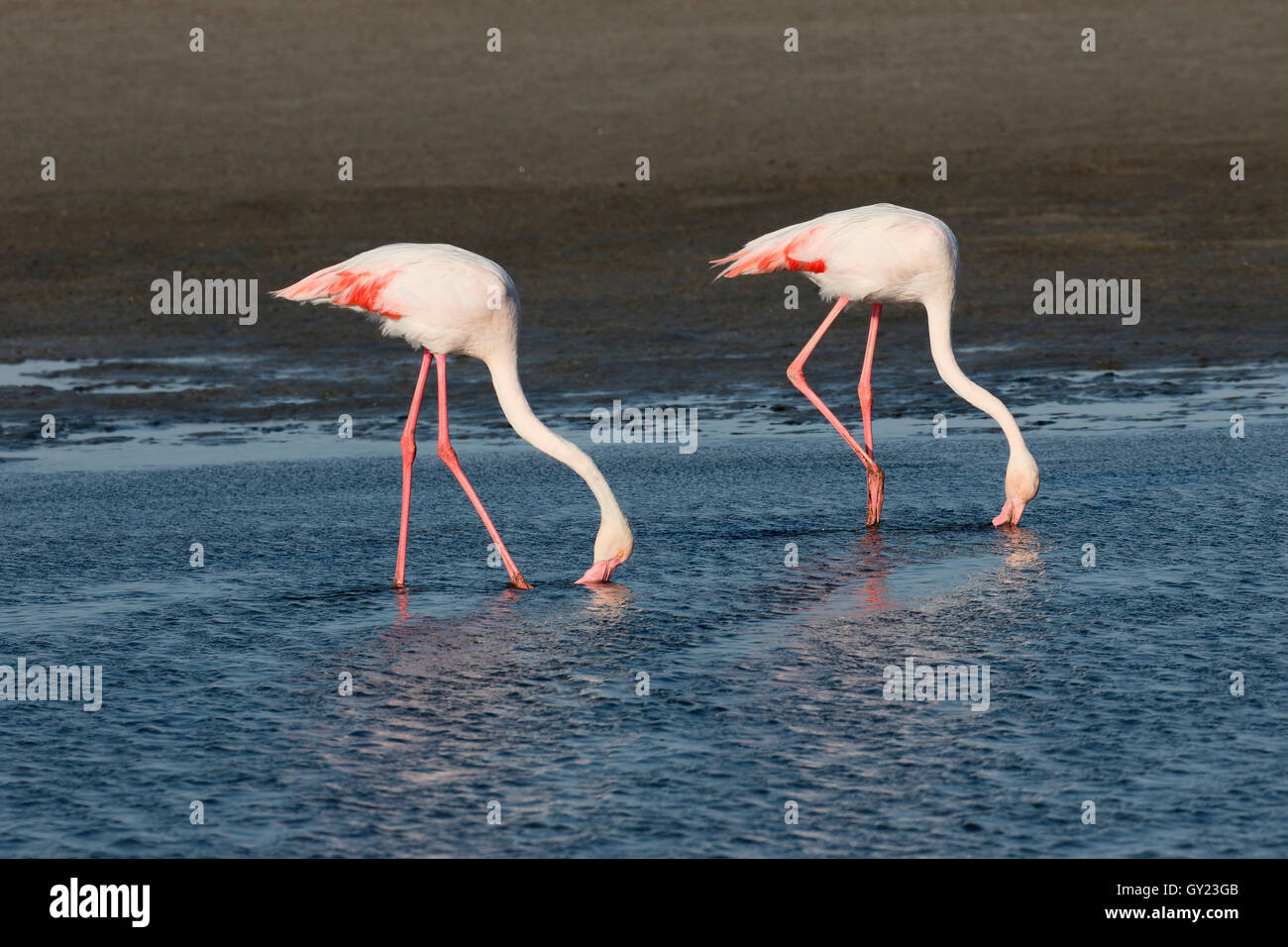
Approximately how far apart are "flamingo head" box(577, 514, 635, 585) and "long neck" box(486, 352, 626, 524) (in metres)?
0.16

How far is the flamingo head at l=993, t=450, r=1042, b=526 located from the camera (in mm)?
8320

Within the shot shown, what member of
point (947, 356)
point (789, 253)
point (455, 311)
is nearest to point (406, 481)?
point (455, 311)

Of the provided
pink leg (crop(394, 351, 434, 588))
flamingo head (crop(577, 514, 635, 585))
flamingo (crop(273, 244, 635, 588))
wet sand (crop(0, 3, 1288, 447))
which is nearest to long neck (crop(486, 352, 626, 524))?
flamingo (crop(273, 244, 635, 588))

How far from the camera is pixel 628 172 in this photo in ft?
64.3

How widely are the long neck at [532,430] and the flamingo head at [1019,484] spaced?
1.79 m

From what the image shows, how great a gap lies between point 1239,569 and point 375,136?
15.3 meters

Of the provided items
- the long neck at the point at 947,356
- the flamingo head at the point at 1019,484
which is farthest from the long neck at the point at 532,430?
the long neck at the point at 947,356

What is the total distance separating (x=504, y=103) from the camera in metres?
22.3

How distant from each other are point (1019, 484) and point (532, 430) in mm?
2089

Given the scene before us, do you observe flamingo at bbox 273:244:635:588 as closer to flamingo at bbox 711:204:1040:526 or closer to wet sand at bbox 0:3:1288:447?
flamingo at bbox 711:204:1040:526

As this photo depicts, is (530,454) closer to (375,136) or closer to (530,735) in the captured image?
(530,735)

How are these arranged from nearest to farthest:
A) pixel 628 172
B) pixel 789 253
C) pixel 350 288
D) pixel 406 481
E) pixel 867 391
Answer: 1. pixel 350 288
2. pixel 406 481
3. pixel 789 253
4. pixel 867 391
5. pixel 628 172

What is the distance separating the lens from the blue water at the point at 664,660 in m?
5.05

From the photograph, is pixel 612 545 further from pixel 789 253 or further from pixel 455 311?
pixel 789 253
